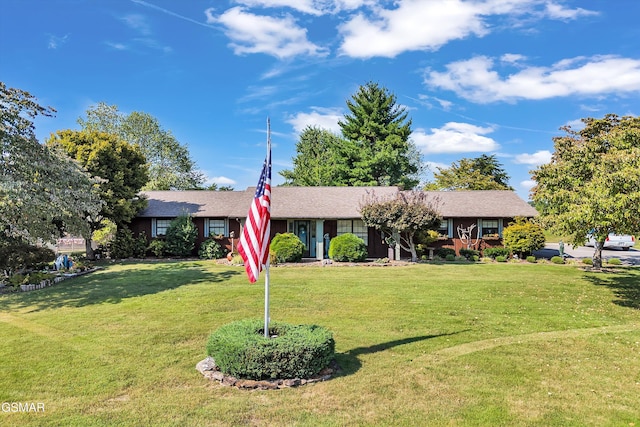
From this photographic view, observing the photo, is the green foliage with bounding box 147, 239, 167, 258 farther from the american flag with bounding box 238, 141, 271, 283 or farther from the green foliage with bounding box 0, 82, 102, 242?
the american flag with bounding box 238, 141, 271, 283

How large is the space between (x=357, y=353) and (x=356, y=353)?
19 mm

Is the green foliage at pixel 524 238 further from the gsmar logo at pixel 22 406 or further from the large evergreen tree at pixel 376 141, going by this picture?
the gsmar logo at pixel 22 406

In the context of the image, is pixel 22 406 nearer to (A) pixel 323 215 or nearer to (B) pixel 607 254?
(A) pixel 323 215

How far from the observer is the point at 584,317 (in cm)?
1105

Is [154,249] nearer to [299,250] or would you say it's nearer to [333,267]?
[299,250]

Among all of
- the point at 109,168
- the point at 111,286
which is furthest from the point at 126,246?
the point at 111,286

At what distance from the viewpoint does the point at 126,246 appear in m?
23.9

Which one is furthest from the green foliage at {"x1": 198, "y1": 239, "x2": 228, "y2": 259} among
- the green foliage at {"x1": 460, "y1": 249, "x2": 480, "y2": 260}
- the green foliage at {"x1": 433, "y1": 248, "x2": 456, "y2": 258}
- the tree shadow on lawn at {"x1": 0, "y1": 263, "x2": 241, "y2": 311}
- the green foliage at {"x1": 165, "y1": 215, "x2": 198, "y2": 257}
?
the green foliage at {"x1": 460, "y1": 249, "x2": 480, "y2": 260}

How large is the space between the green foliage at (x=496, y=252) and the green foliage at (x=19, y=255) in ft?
72.0

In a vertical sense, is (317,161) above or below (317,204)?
above

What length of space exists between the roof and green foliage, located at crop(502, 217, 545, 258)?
131cm

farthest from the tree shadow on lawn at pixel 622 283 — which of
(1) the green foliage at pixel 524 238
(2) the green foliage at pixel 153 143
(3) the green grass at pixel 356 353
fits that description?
(2) the green foliage at pixel 153 143

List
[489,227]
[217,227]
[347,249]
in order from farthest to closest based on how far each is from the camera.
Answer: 1. [217,227]
2. [489,227]
3. [347,249]

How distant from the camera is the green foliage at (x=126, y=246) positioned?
23766 millimetres
